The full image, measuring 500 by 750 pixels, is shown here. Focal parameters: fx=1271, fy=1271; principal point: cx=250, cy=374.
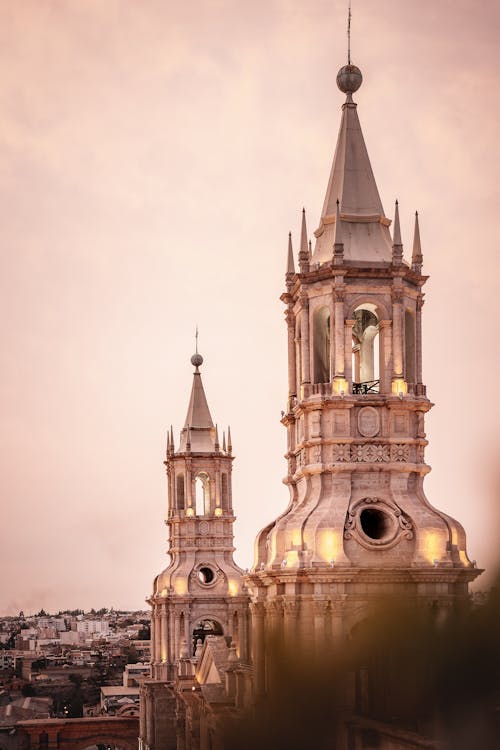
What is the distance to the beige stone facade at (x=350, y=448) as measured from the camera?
32094 millimetres

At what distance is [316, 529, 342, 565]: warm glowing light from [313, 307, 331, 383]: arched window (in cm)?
455

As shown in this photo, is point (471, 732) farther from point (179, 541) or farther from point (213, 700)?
point (179, 541)

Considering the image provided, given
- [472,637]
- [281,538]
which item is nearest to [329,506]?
[281,538]

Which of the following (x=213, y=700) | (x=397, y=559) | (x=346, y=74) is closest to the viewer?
(x=397, y=559)

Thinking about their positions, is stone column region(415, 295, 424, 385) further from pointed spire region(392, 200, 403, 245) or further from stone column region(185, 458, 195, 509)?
stone column region(185, 458, 195, 509)

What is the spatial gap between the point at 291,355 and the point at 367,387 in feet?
7.76

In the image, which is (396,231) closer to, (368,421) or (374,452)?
(368,421)

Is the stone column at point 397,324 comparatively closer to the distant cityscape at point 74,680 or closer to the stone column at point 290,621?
the stone column at point 290,621

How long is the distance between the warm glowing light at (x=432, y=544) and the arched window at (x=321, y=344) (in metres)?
5.14

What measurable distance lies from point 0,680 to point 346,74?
125276 mm

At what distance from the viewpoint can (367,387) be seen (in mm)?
35406

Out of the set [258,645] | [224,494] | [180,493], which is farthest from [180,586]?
[258,645]

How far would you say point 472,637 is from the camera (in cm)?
2194

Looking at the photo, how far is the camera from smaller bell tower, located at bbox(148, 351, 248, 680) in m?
64.5
